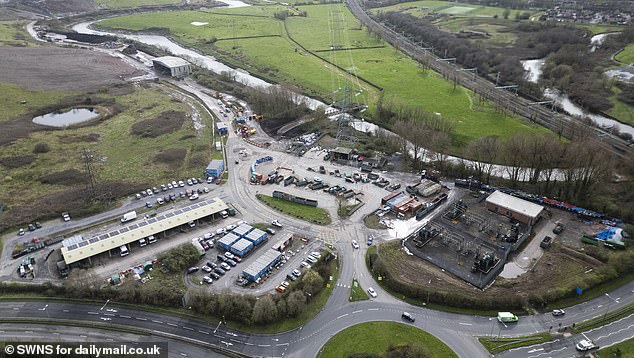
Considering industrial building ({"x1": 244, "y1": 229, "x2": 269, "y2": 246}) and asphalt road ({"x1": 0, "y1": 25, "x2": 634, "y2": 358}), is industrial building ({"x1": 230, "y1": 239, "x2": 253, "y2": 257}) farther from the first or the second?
asphalt road ({"x1": 0, "y1": 25, "x2": 634, "y2": 358})

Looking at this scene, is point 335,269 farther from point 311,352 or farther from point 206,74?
point 206,74

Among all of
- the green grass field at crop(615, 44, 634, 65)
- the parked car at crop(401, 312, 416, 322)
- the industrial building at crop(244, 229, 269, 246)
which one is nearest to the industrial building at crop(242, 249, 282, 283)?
the industrial building at crop(244, 229, 269, 246)

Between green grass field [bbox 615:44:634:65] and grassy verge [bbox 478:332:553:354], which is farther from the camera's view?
green grass field [bbox 615:44:634:65]

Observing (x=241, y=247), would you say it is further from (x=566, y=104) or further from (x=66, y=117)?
(x=566, y=104)

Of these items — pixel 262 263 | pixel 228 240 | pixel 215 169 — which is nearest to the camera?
pixel 262 263

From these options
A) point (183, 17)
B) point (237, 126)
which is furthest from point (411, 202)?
point (183, 17)

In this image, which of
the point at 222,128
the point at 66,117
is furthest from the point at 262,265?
the point at 66,117
